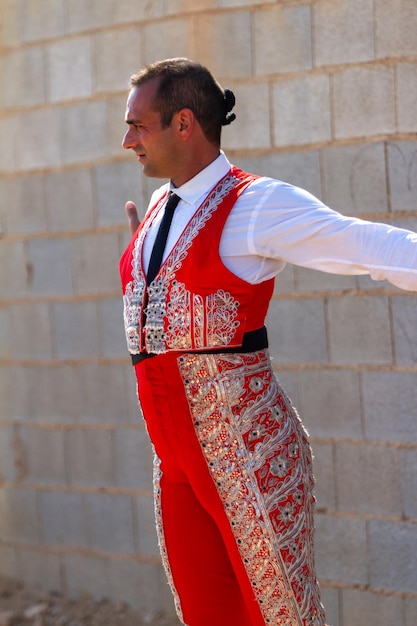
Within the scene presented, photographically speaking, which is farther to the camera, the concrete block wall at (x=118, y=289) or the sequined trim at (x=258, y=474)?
the concrete block wall at (x=118, y=289)

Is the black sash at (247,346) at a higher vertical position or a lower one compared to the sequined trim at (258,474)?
higher

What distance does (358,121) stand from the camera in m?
4.32

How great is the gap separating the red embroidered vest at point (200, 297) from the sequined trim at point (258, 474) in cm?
7

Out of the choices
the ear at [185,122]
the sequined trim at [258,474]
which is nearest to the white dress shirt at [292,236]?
the ear at [185,122]

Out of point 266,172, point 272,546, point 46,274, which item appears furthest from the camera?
point 46,274

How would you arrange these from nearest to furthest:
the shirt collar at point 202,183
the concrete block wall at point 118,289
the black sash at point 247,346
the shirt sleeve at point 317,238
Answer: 1. the shirt sleeve at point 317,238
2. the black sash at point 247,346
3. the shirt collar at point 202,183
4. the concrete block wall at point 118,289

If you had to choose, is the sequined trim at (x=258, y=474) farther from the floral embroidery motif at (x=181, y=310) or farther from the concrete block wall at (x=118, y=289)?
the concrete block wall at (x=118, y=289)

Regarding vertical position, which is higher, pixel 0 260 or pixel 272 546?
pixel 0 260

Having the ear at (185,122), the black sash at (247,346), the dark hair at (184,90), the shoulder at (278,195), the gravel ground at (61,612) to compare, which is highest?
the dark hair at (184,90)

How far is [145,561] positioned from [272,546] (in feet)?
7.36

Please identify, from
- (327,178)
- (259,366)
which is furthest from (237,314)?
(327,178)

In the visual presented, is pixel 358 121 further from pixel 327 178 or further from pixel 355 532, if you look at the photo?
pixel 355 532

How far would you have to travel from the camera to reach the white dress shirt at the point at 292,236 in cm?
278

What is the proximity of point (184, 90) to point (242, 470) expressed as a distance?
3.55ft
